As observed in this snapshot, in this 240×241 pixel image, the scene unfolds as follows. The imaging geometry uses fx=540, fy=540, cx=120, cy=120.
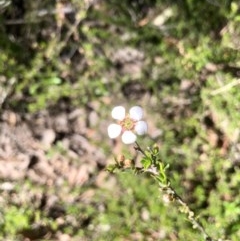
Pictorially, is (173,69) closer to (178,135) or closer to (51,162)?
(178,135)

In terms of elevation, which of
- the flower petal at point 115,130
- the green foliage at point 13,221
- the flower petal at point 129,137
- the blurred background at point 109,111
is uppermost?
the blurred background at point 109,111

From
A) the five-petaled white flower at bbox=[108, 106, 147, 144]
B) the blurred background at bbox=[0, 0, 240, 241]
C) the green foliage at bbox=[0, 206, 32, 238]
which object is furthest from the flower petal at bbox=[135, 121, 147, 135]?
the green foliage at bbox=[0, 206, 32, 238]

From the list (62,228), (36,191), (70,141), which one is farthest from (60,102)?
(62,228)

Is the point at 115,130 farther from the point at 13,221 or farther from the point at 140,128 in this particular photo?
the point at 13,221

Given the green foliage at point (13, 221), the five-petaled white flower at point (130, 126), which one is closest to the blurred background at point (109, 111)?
the green foliage at point (13, 221)

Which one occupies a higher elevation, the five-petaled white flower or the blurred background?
the blurred background

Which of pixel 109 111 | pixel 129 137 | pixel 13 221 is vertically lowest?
pixel 129 137

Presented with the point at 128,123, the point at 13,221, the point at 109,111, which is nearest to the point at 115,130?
the point at 128,123

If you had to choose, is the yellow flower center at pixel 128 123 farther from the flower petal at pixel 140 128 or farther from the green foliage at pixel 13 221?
the green foliage at pixel 13 221

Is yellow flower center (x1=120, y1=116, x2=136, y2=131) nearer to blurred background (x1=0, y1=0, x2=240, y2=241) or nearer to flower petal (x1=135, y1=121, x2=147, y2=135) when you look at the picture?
flower petal (x1=135, y1=121, x2=147, y2=135)
